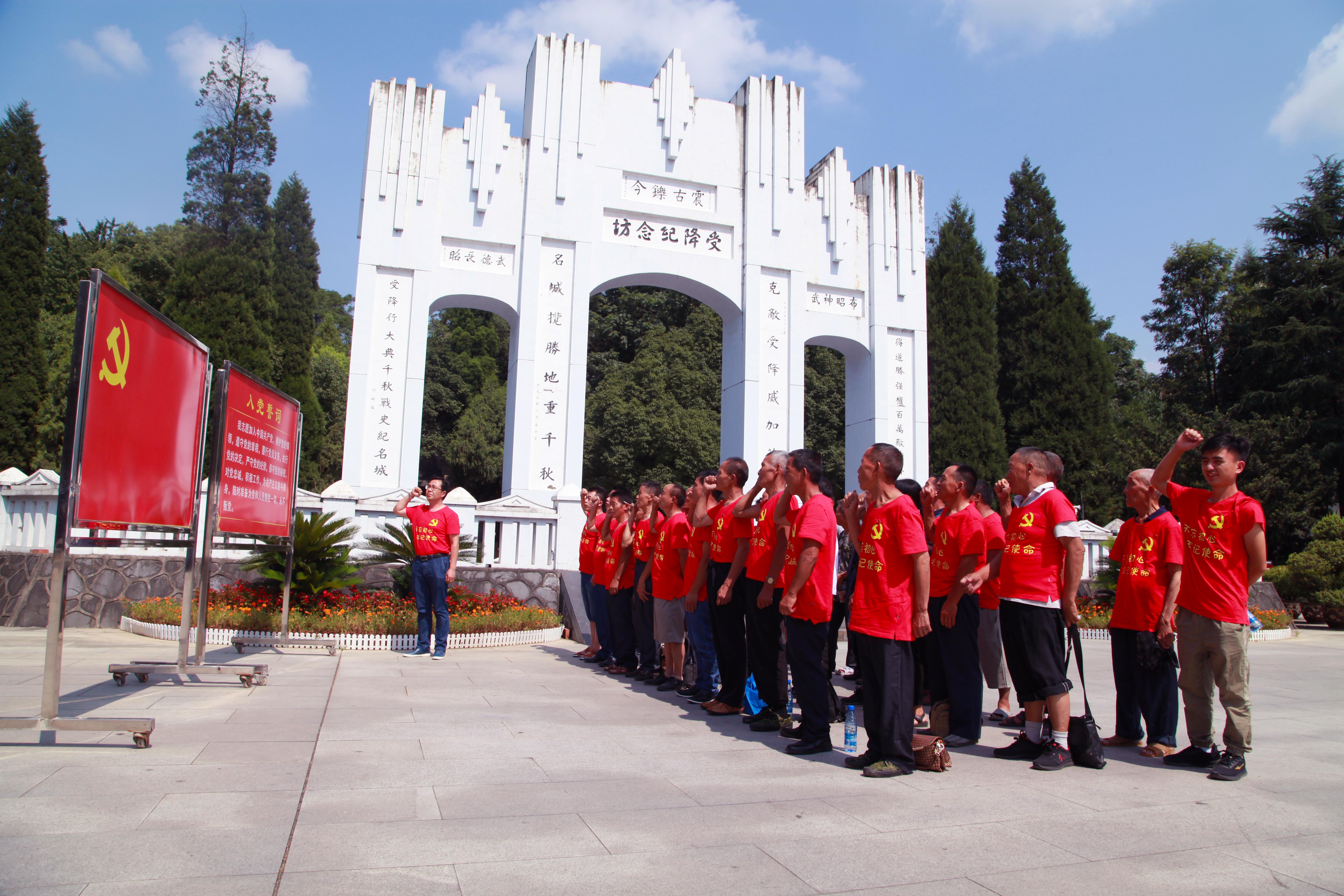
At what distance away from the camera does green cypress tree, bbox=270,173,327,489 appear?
25.4 meters

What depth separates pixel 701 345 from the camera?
28.0 meters

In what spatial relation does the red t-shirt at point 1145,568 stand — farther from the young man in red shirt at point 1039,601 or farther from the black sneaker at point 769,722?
the black sneaker at point 769,722

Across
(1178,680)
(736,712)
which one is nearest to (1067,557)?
(1178,680)

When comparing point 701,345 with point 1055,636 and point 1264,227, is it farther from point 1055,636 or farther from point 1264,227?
point 1055,636

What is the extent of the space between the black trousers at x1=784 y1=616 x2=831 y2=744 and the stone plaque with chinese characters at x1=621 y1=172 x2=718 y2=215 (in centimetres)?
1139

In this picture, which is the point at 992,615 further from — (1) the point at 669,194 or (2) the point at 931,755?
(1) the point at 669,194

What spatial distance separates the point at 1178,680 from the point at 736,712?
256 cm

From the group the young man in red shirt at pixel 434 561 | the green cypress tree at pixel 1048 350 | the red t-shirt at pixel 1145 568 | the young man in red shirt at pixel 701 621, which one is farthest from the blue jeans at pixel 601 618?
the green cypress tree at pixel 1048 350

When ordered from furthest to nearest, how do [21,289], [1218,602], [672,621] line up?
[21,289] → [672,621] → [1218,602]

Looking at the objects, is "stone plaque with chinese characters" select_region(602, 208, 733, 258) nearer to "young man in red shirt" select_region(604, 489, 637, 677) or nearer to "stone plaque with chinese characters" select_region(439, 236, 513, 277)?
"stone plaque with chinese characters" select_region(439, 236, 513, 277)

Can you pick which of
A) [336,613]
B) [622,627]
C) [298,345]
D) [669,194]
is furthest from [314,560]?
[298,345]

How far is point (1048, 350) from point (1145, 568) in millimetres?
23435

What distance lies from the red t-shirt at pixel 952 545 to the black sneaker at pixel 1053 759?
0.93 m

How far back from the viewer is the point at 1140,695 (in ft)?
15.5
